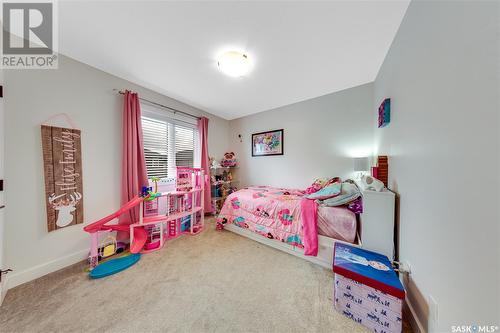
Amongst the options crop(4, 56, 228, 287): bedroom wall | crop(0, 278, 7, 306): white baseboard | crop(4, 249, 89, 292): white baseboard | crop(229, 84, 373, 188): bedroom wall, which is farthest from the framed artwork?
crop(0, 278, 7, 306): white baseboard

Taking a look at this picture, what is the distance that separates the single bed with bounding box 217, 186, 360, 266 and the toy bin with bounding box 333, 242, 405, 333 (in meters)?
0.45

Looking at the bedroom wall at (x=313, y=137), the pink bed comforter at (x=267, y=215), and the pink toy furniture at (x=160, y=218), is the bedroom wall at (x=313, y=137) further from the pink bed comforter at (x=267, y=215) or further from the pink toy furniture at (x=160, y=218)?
the pink toy furniture at (x=160, y=218)

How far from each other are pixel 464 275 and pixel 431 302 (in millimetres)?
401

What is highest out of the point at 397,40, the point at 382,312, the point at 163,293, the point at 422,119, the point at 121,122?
the point at 397,40

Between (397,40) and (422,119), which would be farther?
(397,40)

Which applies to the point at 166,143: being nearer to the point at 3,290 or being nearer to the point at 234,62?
the point at 234,62

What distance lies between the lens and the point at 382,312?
3.42 feet

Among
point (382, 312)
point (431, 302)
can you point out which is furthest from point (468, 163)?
point (382, 312)

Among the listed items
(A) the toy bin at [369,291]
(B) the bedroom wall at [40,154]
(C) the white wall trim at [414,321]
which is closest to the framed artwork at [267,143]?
(A) the toy bin at [369,291]

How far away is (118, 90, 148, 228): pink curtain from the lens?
2.16m

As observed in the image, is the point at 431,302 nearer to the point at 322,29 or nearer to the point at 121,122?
the point at 322,29

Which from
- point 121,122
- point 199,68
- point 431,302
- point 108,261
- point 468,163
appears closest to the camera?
point 468,163

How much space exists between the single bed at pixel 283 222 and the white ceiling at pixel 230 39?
1.82 m

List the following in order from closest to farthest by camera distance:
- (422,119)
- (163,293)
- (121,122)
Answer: (422,119) → (163,293) → (121,122)
